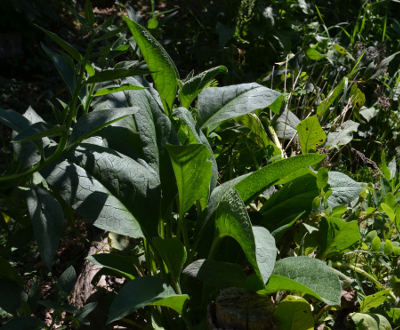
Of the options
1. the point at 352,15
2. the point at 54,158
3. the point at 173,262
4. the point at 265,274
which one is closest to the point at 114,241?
the point at 173,262

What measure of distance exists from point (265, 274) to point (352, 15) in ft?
13.1

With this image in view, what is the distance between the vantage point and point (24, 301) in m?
1.40

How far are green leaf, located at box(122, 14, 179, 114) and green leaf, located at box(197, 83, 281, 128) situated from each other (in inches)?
6.1

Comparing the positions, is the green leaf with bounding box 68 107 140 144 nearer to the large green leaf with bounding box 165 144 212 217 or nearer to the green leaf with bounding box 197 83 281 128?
the large green leaf with bounding box 165 144 212 217

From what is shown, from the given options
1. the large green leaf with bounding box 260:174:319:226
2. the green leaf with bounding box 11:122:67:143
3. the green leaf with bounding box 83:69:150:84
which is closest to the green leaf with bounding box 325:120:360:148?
the large green leaf with bounding box 260:174:319:226

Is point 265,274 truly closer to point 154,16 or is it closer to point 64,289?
point 64,289

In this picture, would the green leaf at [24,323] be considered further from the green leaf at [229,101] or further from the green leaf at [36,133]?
the green leaf at [229,101]

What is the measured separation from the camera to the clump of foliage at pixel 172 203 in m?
1.21

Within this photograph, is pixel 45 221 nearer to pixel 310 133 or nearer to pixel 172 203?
pixel 172 203

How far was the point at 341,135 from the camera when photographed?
227cm

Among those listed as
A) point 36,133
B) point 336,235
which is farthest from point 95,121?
point 336,235

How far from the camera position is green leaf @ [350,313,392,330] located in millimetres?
1448

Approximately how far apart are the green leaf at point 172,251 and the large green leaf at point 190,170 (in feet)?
0.61

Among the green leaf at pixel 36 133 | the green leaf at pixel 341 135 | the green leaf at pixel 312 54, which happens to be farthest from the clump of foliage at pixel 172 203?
the green leaf at pixel 312 54
